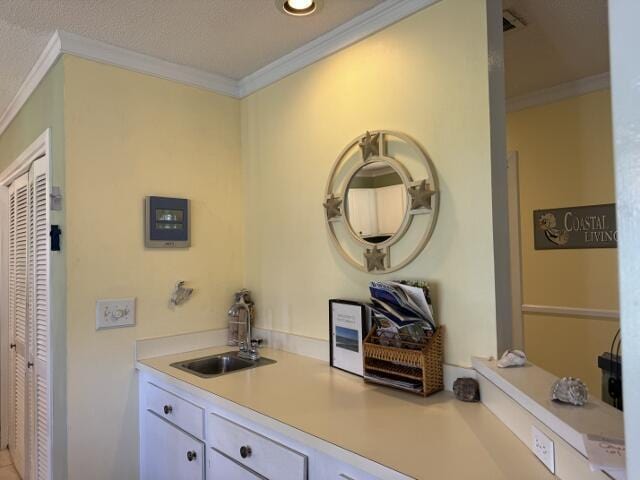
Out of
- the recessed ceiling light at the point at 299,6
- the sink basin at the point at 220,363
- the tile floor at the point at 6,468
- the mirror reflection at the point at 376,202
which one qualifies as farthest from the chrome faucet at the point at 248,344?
the tile floor at the point at 6,468

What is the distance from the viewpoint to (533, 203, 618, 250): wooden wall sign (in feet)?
8.66

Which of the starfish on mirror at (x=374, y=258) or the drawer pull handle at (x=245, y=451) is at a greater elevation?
the starfish on mirror at (x=374, y=258)

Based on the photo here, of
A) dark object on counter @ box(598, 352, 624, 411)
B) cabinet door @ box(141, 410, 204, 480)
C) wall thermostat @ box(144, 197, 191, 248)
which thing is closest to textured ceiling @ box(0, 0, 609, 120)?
wall thermostat @ box(144, 197, 191, 248)

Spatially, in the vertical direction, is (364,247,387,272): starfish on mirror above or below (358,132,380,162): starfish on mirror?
below

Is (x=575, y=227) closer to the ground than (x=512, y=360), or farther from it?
farther from it

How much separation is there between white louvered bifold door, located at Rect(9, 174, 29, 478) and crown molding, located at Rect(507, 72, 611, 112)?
10.4 ft

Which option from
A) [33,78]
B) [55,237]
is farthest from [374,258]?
[33,78]

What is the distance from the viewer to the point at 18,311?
110 inches

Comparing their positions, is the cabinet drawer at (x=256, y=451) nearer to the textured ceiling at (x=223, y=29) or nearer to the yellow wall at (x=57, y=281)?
the yellow wall at (x=57, y=281)

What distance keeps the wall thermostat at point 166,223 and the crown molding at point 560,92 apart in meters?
2.28

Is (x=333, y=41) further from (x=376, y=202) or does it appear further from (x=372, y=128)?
(x=376, y=202)

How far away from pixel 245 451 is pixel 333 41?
1.74m

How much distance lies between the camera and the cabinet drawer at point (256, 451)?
A: 4.25ft

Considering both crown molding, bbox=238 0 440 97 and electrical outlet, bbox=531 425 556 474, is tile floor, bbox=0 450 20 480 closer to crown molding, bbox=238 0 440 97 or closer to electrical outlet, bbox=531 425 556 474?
crown molding, bbox=238 0 440 97
